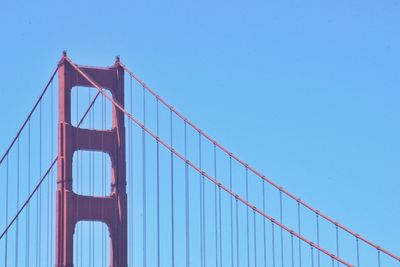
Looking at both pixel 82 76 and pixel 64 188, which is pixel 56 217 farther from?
pixel 82 76

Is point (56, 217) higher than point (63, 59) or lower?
lower

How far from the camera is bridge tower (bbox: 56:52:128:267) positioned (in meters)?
52.3

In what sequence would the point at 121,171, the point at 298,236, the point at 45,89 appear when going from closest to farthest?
the point at 298,236 < the point at 121,171 < the point at 45,89

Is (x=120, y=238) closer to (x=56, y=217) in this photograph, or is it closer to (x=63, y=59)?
(x=56, y=217)

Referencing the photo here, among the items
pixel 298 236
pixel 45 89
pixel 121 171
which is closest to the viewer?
pixel 298 236

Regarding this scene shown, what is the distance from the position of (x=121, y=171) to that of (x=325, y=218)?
7171 millimetres

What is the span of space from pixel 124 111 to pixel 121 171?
221 cm

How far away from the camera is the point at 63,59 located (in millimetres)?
54906

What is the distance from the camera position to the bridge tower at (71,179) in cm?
5231

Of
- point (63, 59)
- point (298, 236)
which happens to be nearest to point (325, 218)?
point (298, 236)

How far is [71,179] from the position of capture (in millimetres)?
52750

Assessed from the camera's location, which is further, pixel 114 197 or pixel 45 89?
pixel 45 89

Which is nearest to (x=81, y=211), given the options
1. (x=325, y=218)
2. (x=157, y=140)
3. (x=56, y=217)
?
(x=56, y=217)

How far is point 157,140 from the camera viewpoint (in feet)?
183
